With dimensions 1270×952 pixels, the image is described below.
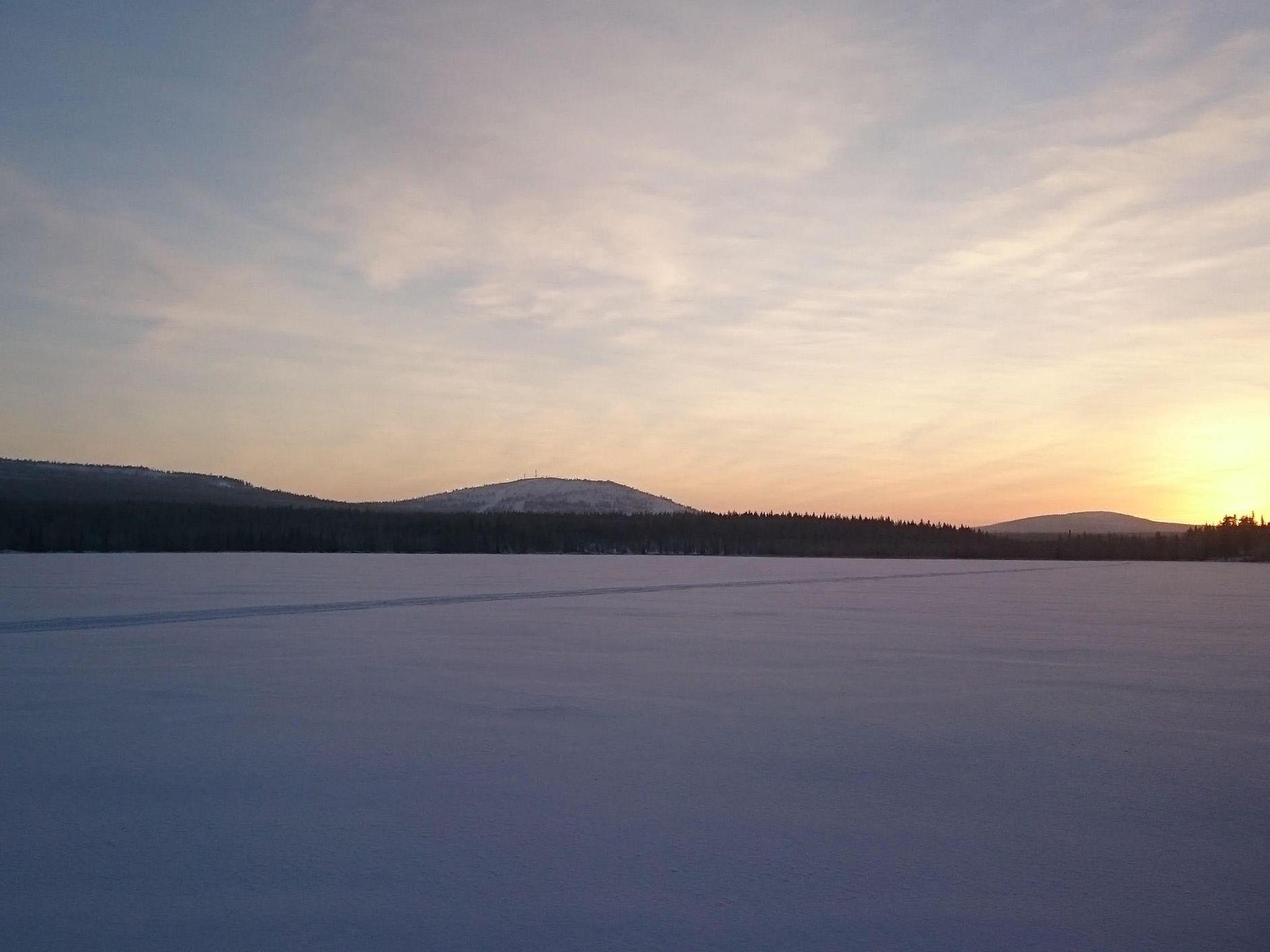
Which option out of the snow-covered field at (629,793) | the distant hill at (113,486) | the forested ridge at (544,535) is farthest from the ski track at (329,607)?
the distant hill at (113,486)

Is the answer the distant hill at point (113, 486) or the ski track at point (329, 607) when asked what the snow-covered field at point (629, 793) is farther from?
the distant hill at point (113, 486)

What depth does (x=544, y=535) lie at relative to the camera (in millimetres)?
69375

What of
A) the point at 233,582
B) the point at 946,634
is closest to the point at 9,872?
the point at 946,634

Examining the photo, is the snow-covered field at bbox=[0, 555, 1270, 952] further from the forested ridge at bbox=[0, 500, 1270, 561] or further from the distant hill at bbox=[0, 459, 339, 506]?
the distant hill at bbox=[0, 459, 339, 506]

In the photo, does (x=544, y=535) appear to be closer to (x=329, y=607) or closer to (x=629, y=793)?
(x=329, y=607)

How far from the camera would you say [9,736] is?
19.2 feet

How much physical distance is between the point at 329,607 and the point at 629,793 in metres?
11.3

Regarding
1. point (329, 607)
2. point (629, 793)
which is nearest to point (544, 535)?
point (329, 607)

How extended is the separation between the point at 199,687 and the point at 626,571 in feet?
74.9

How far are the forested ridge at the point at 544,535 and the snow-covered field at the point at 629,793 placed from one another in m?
46.9

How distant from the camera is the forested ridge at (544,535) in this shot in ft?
180

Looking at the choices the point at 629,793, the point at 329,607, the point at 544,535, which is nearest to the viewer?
the point at 629,793

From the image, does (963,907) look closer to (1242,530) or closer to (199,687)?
(199,687)

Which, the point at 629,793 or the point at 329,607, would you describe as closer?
the point at 629,793
